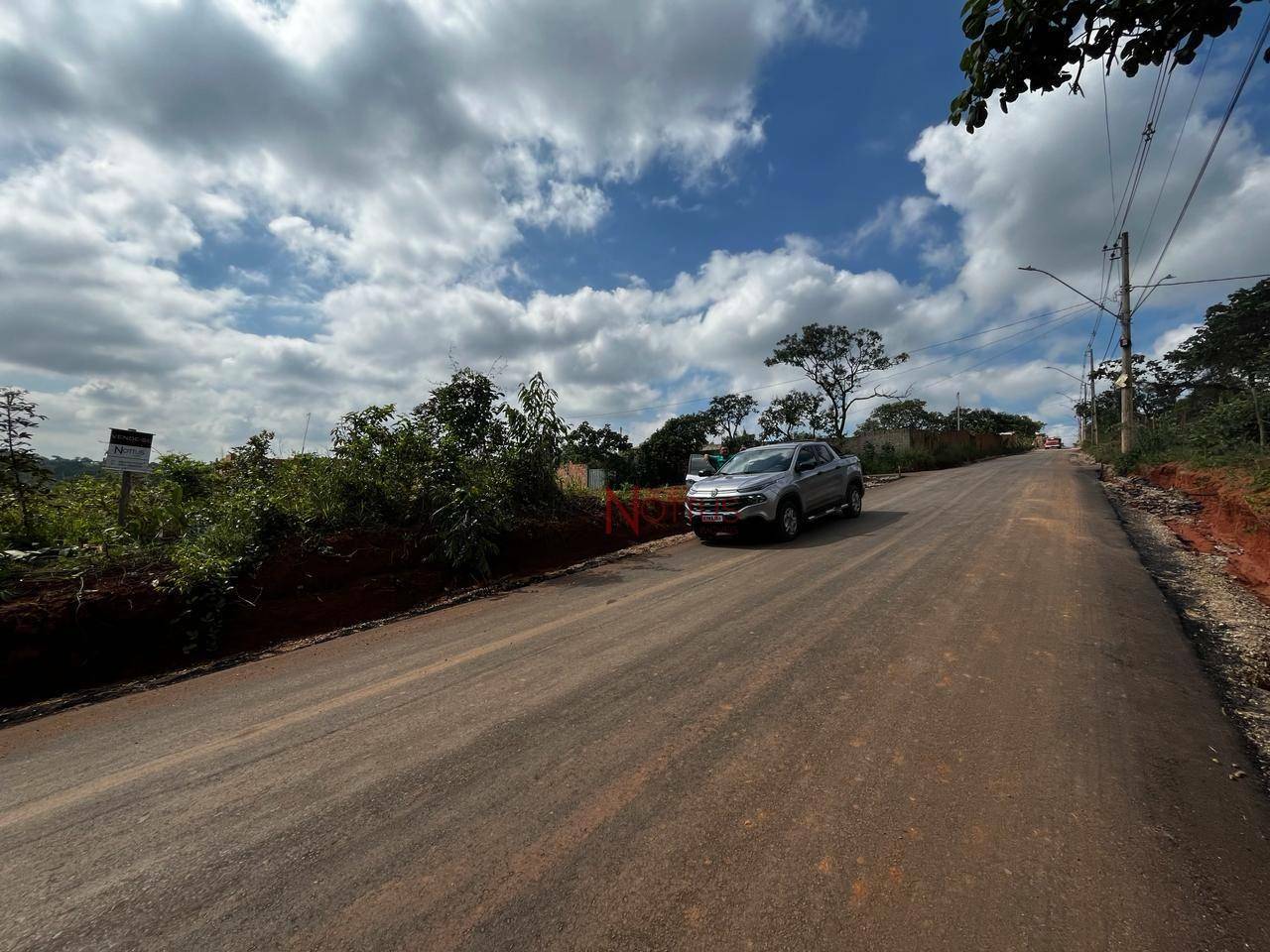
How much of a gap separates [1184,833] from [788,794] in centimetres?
153

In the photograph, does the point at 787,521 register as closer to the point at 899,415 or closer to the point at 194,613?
the point at 194,613

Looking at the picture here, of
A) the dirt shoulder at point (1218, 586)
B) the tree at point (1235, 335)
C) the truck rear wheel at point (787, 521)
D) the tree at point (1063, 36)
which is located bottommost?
the dirt shoulder at point (1218, 586)

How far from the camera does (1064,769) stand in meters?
2.46

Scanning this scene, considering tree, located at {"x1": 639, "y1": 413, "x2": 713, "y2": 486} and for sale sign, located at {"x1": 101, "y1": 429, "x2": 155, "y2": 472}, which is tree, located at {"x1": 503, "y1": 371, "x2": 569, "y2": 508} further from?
tree, located at {"x1": 639, "y1": 413, "x2": 713, "y2": 486}

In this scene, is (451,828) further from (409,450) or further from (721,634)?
(409,450)

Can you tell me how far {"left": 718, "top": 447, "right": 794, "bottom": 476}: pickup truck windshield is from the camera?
9.64 meters

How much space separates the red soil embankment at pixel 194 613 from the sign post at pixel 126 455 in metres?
1.14

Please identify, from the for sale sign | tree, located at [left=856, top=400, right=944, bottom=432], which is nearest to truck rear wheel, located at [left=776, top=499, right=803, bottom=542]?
the for sale sign

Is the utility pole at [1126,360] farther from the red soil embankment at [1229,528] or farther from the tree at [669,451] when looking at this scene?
the tree at [669,451]

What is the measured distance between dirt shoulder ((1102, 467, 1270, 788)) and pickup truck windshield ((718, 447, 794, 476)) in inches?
198

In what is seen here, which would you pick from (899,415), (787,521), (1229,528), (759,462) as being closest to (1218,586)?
(1229,528)

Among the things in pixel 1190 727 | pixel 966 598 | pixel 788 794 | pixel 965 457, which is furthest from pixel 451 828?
pixel 965 457

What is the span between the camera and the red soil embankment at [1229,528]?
586cm

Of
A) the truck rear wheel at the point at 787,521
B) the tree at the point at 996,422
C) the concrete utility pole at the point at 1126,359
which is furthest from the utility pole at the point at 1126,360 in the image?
the tree at the point at 996,422
